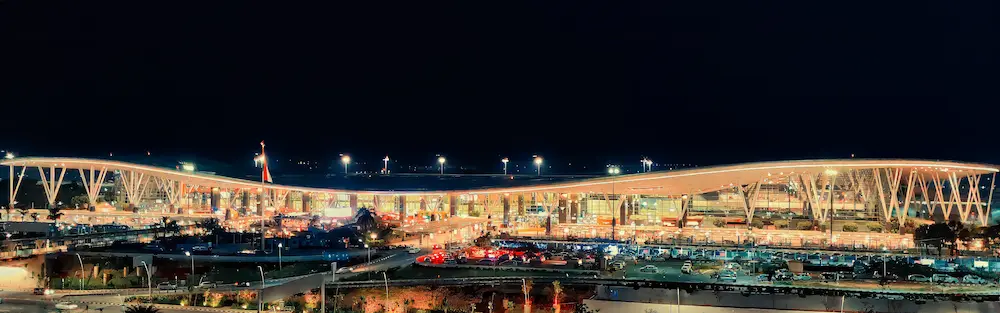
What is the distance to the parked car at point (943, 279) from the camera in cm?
2756

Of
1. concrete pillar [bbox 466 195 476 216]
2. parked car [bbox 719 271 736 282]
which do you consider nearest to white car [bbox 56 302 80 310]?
parked car [bbox 719 271 736 282]

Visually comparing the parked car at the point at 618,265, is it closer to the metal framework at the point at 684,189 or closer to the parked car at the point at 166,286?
the metal framework at the point at 684,189

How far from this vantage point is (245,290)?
2716cm

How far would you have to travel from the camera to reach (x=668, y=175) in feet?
155

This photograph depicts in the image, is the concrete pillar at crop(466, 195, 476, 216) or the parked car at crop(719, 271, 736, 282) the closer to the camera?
the parked car at crop(719, 271, 736, 282)

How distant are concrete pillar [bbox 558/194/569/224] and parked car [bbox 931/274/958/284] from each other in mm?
28045

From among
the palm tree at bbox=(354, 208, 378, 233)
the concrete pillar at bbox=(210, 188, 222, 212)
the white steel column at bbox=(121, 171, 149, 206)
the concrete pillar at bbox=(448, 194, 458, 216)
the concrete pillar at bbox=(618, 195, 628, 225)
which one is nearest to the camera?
the palm tree at bbox=(354, 208, 378, 233)

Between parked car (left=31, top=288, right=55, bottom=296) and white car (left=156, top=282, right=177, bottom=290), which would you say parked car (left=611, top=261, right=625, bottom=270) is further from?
parked car (left=31, top=288, right=55, bottom=296)

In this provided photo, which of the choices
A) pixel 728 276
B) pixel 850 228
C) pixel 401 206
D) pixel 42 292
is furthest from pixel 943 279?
pixel 401 206

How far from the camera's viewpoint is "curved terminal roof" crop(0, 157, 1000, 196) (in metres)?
42.7

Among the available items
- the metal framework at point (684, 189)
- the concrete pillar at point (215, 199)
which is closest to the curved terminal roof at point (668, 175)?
the metal framework at point (684, 189)

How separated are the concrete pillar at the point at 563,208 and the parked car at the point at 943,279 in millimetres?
28045

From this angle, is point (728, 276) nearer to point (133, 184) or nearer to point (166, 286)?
point (166, 286)

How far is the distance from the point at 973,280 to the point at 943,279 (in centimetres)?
91
